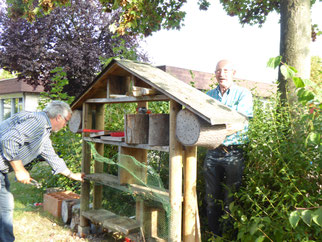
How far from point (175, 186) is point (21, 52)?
11179mm

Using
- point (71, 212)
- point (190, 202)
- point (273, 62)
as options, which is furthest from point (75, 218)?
point (273, 62)

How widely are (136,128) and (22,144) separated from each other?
132cm

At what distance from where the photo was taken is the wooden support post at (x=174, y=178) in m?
3.21

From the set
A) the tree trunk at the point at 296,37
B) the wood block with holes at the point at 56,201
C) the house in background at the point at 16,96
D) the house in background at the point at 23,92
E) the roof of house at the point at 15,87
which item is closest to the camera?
the tree trunk at the point at 296,37

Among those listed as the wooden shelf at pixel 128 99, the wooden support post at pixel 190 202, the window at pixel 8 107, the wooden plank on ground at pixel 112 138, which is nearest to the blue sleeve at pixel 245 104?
the wooden support post at pixel 190 202

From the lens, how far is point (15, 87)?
56.6 ft

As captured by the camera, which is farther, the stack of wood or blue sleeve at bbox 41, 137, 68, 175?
the stack of wood

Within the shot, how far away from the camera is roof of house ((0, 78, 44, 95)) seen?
1662cm

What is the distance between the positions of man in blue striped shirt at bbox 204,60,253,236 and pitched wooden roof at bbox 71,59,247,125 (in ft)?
1.15

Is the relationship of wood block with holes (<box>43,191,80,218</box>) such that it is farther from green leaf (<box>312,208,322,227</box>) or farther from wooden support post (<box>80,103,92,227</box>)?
green leaf (<box>312,208,322,227</box>)

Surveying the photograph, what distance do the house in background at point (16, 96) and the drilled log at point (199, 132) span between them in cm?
1456

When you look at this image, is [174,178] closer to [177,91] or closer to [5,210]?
[177,91]

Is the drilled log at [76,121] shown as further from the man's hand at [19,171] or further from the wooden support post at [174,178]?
the wooden support post at [174,178]

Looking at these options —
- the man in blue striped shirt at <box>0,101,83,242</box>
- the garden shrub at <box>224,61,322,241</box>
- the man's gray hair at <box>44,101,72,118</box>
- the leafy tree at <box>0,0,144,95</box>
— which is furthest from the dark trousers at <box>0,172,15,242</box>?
the leafy tree at <box>0,0,144,95</box>
